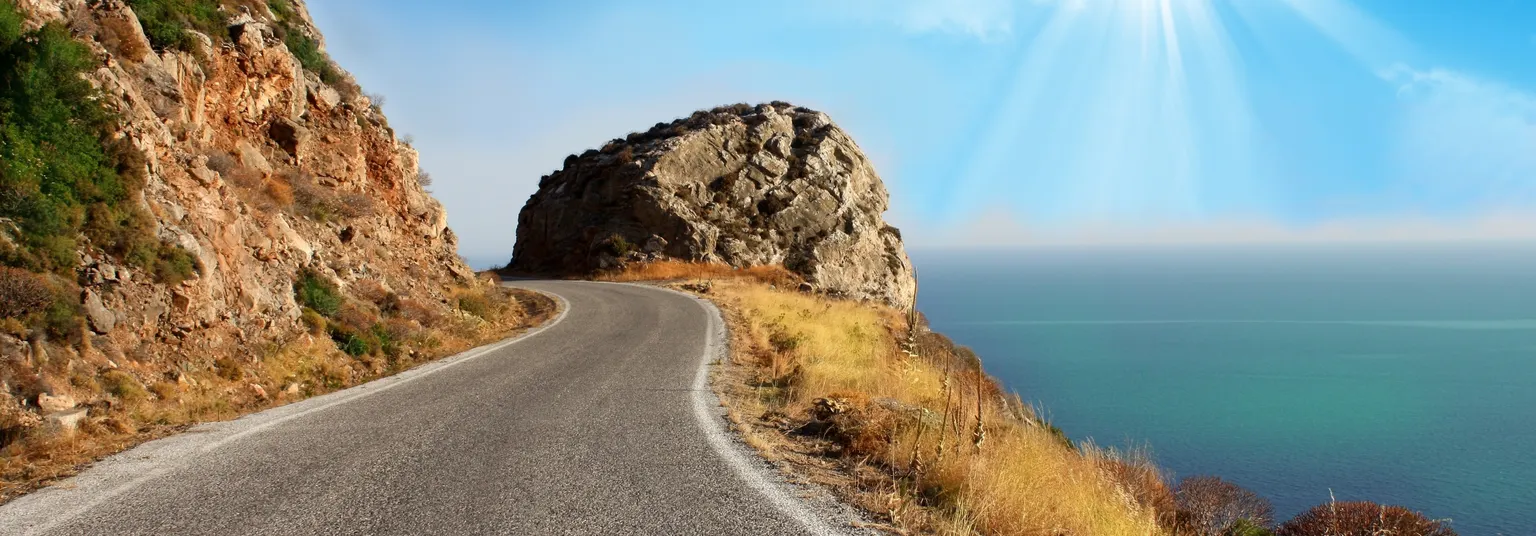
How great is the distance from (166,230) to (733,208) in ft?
114

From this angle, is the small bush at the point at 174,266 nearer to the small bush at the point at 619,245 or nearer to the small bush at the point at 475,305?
the small bush at the point at 475,305

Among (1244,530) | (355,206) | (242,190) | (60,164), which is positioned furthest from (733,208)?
(60,164)

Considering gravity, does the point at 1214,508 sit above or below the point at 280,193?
below

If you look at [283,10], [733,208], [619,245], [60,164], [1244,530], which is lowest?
[1244,530]

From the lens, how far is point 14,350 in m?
6.23

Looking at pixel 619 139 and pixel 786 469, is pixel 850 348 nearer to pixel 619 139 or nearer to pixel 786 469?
pixel 786 469

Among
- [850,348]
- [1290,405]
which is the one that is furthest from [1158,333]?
[850,348]

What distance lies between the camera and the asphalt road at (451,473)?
3.81 m

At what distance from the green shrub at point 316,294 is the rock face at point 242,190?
0.19m

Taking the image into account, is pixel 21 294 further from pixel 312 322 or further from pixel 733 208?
pixel 733 208

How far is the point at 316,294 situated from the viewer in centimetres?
1101

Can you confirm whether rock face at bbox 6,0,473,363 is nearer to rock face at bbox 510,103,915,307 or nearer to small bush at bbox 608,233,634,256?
small bush at bbox 608,233,634,256

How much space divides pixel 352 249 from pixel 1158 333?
12912 cm

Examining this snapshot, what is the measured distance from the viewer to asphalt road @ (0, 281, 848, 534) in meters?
3.81
